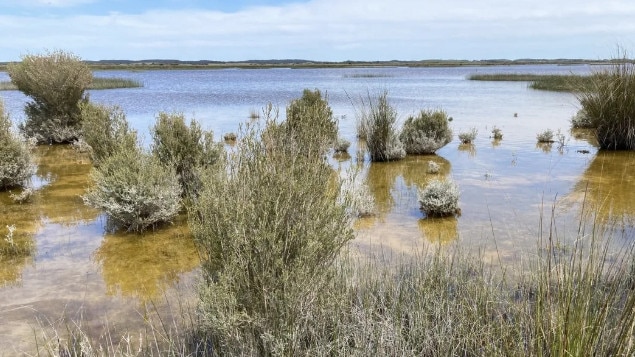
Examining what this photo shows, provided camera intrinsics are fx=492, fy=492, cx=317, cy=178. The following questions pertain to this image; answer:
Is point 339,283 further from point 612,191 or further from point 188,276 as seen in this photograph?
point 612,191

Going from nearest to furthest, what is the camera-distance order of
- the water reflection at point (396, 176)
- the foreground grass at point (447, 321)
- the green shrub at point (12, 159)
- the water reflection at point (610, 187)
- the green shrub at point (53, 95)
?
the foreground grass at point (447, 321) < the water reflection at point (610, 187) < the water reflection at point (396, 176) < the green shrub at point (12, 159) < the green shrub at point (53, 95)

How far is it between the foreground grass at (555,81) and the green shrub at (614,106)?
680 millimetres

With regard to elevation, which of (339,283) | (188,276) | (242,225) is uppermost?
(242,225)

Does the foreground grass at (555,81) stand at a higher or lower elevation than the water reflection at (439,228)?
higher

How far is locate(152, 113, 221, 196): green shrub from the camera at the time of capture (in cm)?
909

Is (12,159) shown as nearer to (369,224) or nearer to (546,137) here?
(369,224)

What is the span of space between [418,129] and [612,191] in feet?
19.2

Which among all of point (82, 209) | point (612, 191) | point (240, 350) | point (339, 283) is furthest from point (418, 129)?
point (240, 350)

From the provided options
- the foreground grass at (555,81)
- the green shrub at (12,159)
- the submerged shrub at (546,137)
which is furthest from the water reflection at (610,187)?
the green shrub at (12,159)

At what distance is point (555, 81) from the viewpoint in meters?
39.2

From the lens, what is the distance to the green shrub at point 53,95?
1655cm

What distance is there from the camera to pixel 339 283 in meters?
4.40

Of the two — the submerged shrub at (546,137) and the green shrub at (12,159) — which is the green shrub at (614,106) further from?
the green shrub at (12,159)

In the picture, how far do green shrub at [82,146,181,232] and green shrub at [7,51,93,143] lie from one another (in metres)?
10.3
